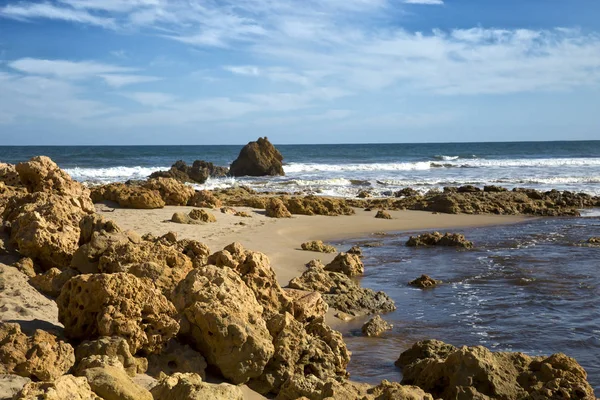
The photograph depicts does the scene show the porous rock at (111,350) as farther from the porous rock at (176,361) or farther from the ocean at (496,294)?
the ocean at (496,294)

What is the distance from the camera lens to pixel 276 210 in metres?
17.0

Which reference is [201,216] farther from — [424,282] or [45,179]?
[424,282]

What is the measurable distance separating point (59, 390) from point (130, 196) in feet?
38.5

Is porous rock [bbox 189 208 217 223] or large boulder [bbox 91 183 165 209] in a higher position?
large boulder [bbox 91 183 165 209]

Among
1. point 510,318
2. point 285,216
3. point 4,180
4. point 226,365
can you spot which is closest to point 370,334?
point 510,318

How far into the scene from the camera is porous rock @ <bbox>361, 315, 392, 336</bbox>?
743cm

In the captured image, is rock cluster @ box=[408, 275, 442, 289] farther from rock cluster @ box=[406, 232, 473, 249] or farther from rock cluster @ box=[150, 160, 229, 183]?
rock cluster @ box=[150, 160, 229, 183]

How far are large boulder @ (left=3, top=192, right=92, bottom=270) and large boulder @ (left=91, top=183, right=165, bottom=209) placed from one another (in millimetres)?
7026

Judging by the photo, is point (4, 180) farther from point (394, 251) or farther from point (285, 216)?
point (285, 216)

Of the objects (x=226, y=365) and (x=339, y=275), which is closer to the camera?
(x=226, y=365)

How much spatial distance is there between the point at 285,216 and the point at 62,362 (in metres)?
12.5

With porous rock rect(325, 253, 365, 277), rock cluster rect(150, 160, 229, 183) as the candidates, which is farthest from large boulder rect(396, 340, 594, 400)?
rock cluster rect(150, 160, 229, 183)

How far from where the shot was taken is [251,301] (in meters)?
5.60

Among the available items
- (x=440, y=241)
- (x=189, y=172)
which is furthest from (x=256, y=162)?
(x=440, y=241)
